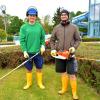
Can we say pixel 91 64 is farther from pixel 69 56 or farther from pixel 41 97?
pixel 41 97

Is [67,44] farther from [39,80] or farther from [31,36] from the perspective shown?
[39,80]

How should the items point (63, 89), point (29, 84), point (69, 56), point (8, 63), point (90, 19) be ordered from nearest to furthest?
1. point (69, 56)
2. point (63, 89)
3. point (29, 84)
4. point (8, 63)
5. point (90, 19)

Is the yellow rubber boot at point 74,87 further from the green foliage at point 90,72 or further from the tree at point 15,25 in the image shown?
the tree at point 15,25

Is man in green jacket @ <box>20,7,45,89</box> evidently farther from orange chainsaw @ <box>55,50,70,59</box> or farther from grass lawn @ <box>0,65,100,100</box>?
grass lawn @ <box>0,65,100,100</box>

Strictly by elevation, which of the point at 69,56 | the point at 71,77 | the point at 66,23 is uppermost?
the point at 66,23

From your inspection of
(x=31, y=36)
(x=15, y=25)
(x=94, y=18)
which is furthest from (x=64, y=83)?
(x=15, y=25)

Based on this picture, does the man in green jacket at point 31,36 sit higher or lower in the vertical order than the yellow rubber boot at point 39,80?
higher

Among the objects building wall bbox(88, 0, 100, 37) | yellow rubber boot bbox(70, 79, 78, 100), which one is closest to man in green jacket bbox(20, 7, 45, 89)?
yellow rubber boot bbox(70, 79, 78, 100)

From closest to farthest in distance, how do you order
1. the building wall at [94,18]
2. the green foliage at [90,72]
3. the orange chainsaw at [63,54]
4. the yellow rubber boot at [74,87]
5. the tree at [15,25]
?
the orange chainsaw at [63,54]
the yellow rubber boot at [74,87]
the green foliage at [90,72]
the building wall at [94,18]
the tree at [15,25]

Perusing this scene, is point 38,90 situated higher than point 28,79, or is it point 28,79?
point 28,79

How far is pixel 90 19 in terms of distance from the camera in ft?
133

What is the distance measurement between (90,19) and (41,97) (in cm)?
3537

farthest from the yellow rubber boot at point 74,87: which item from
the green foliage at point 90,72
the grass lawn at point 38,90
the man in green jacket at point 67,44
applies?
the green foliage at point 90,72

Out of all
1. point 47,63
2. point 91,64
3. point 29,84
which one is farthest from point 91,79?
point 47,63
